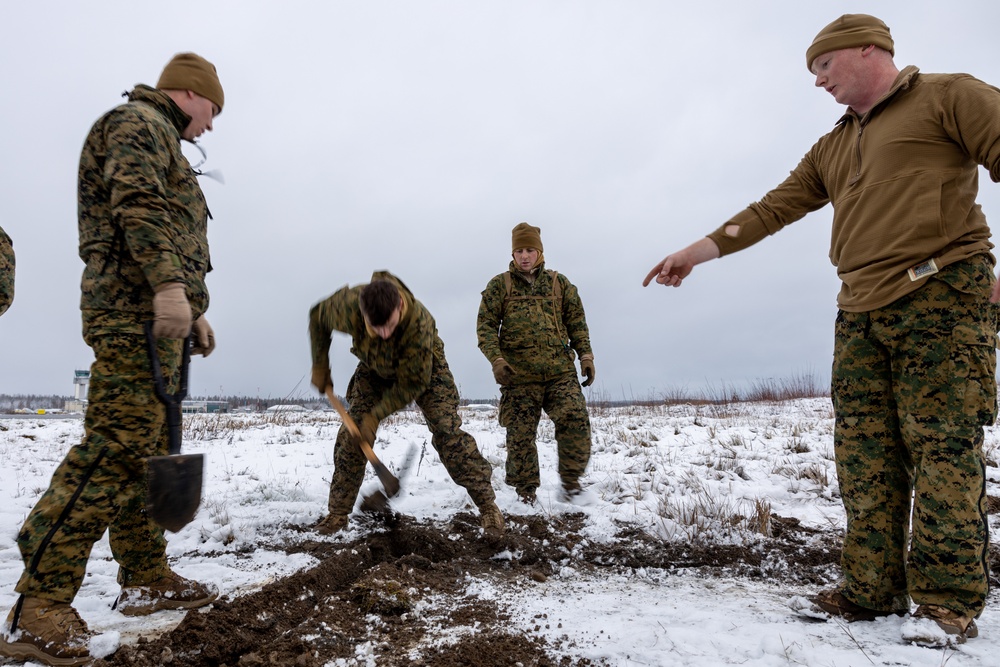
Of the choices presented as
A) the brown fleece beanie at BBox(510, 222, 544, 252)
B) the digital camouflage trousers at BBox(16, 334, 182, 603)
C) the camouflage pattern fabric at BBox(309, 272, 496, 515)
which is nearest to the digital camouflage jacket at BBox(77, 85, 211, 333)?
the digital camouflage trousers at BBox(16, 334, 182, 603)

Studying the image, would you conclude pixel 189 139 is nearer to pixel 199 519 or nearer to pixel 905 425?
pixel 199 519

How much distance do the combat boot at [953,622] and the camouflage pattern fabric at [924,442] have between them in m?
0.03

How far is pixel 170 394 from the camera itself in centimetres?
231

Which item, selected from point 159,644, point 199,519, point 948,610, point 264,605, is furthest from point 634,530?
point 199,519

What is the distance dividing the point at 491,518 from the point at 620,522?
2.86ft

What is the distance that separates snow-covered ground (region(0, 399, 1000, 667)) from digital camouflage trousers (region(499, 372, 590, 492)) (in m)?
0.24

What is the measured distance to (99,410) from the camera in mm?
2096

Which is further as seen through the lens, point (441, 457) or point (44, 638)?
point (441, 457)

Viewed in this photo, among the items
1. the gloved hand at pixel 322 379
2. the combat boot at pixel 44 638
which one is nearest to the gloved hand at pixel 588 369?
the gloved hand at pixel 322 379

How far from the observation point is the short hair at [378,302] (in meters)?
3.05

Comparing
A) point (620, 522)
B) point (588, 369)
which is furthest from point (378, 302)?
point (588, 369)

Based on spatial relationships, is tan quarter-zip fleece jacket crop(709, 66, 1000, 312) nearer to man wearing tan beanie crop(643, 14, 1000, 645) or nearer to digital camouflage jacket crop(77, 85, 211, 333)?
man wearing tan beanie crop(643, 14, 1000, 645)

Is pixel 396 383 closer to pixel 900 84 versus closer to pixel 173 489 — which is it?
pixel 173 489

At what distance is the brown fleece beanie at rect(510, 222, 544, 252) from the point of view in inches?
194
